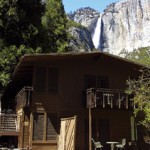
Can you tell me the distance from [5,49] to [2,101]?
4.76m

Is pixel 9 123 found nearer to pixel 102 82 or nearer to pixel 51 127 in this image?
pixel 51 127

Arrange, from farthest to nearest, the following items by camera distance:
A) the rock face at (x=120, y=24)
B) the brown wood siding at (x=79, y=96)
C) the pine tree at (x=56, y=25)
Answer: the rock face at (x=120, y=24) < the pine tree at (x=56, y=25) < the brown wood siding at (x=79, y=96)

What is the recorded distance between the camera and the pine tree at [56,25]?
125ft

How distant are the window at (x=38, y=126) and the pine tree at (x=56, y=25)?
15815 millimetres

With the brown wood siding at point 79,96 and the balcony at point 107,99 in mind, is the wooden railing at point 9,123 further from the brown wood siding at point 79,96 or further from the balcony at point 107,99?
the balcony at point 107,99

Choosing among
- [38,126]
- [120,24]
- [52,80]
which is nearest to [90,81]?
[52,80]

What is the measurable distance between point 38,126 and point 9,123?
3.09 meters

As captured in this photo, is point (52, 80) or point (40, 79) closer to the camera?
point (40, 79)

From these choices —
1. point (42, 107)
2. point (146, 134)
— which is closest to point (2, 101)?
point (42, 107)

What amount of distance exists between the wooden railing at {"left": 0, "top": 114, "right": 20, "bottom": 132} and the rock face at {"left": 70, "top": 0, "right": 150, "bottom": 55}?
12272cm

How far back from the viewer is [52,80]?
22344mm

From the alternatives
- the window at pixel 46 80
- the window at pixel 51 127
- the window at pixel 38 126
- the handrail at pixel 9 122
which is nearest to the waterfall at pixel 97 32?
the handrail at pixel 9 122

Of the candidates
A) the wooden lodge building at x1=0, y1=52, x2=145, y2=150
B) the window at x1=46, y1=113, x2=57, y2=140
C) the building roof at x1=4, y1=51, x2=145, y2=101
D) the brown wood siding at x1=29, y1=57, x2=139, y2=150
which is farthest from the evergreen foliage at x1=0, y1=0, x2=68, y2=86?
the window at x1=46, y1=113, x2=57, y2=140

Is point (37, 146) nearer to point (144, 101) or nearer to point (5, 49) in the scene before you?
point (144, 101)
